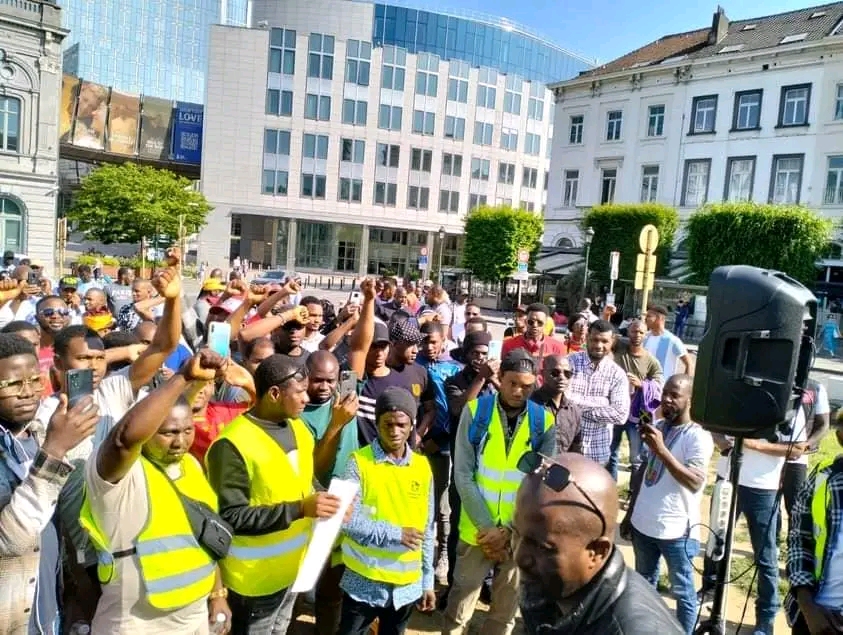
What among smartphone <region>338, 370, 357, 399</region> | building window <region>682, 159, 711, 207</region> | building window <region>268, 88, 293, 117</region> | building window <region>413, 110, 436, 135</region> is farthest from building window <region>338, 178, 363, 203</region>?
smartphone <region>338, 370, 357, 399</region>

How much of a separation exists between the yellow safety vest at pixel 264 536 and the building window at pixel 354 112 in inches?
1999

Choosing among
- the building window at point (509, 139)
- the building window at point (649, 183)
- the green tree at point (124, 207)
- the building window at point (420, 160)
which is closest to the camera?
the building window at point (649, 183)

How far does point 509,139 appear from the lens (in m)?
56.6

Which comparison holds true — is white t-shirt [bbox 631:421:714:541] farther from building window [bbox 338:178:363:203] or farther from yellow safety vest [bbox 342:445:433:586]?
building window [bbox 338:178:363:203]

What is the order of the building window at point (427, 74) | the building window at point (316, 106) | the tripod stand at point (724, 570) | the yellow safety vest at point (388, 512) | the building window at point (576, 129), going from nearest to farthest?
the tripod stand at point (724, 570), the yellow safety vest at point (388, 512), the building window at point (576, 129), the building window at point (316, 106), the building window at point (427, 74)

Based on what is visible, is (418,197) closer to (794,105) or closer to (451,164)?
(451,164)

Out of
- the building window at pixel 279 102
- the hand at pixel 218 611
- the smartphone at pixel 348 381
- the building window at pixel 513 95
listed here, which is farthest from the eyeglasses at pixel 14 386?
the building window at pixel 513 95

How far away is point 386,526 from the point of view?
315 cm

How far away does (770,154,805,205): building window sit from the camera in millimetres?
28109

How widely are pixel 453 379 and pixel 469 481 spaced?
132 centimetres

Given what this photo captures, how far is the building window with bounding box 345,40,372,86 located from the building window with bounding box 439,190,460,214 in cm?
1098

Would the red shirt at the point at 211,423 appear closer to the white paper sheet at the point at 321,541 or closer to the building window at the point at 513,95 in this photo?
the white paper sheet at the point at 321,541

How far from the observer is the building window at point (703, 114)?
30.4 meters

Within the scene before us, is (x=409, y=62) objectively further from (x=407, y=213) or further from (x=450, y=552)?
(x=450, y=552)
